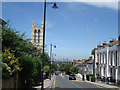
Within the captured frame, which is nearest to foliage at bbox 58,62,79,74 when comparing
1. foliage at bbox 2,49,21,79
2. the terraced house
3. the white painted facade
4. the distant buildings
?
the distant buildings

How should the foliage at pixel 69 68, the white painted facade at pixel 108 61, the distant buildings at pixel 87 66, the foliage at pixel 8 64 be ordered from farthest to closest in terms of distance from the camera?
the foliage at pixel 69 68, the distant buildings at pixel 87 66, the white painted facade at pixel 108 61, the foliage at pixel 8 64

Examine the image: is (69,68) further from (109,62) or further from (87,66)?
(109,62)

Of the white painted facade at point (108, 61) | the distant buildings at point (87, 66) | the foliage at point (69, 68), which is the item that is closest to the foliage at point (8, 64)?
the white painted facade at point (108, 61)

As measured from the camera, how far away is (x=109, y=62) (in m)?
41.1

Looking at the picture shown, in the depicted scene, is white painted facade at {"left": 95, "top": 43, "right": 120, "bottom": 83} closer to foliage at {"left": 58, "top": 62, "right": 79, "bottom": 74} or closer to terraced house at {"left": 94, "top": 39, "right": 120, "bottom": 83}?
terraced house at {"left": 94, "top": 39, "right": 120, "bottom": 83}

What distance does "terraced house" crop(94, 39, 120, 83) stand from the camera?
36.1 m

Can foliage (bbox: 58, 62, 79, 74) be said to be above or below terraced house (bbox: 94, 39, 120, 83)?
below

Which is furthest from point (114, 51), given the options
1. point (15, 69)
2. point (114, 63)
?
point (15, 69)

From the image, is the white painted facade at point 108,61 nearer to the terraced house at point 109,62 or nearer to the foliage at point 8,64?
the terraced house at point 109,62

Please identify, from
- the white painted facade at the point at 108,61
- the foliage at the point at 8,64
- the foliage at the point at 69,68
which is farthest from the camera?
the foliage at the point at 69,68

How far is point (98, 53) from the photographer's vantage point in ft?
166

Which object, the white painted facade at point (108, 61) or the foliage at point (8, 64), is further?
the white painted facade at point (108, 61)

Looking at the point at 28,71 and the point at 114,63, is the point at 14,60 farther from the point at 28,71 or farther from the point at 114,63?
the point at 114,63

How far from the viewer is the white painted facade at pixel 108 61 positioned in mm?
36581
